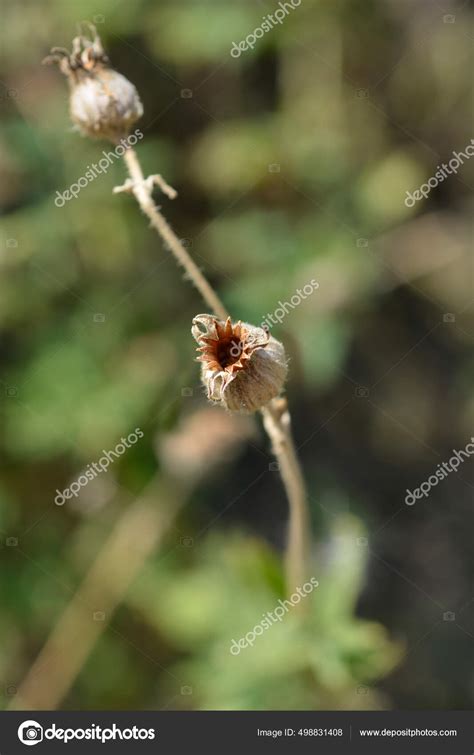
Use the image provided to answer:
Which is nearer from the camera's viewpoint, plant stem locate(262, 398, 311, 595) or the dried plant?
the dried plant

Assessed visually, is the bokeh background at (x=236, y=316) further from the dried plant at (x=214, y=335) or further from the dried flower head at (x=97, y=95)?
the dried flower head at (x=97, y=95)

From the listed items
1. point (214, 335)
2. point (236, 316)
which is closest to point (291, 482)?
point (214, 335)

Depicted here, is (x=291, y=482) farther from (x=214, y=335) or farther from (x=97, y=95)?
→ (x=97, y=95)

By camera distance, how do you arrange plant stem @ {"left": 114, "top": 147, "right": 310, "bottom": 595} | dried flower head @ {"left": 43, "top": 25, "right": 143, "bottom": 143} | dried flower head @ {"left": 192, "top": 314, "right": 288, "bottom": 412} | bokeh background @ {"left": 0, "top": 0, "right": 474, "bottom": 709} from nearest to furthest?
dried flower head @ {"left": 192, "top": 314, "right": 288, "bottom": 412}, plant stem @ {"left": 114, "top": 147, "right": 310, "bottom": 595}, dried flower head @ {"left": 43, "top": 25, "right": 143, "bottom": 143}, bokeh background @ {"left": 0, "top": 0, "right": 474, "bottom": 709}

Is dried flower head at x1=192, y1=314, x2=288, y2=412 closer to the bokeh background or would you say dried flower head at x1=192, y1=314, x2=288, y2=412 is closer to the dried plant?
the dried plant

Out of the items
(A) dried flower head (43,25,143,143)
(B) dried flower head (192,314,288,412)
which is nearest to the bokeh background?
(A) dried flower head (43,25,143,143)

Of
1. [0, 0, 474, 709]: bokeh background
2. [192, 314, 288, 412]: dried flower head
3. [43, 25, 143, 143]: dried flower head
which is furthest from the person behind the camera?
[0, 0, 474, 709]: bokeh background

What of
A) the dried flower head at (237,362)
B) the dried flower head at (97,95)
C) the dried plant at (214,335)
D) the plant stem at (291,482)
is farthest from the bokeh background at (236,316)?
the dried flower head at (237,362)

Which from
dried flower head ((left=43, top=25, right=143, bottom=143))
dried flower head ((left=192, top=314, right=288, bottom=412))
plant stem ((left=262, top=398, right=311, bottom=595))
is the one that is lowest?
dried flower head ((left=192, top=314, right=288, bottom=412))

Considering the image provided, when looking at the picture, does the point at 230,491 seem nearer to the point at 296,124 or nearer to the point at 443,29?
the point at 296,124
